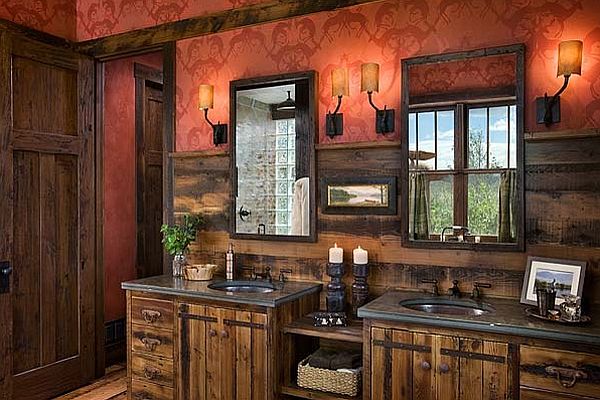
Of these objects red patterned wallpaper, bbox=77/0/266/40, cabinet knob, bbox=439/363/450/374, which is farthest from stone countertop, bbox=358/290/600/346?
red patterned wallpaper, bbox=77/0/266/40

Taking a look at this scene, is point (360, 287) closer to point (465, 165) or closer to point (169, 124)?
point (465, 165)

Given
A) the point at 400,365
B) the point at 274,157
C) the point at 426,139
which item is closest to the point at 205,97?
the point at 274,157

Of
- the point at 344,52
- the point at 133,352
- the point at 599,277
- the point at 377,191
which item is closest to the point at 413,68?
the point at 344,52

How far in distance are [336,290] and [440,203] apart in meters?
0.72

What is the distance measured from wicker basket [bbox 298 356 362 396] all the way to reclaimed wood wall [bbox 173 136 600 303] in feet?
1.72

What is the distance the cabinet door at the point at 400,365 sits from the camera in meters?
2.35

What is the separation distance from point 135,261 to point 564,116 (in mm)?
3543

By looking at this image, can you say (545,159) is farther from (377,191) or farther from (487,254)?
(377,191)

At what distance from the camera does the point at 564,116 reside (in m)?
2.57

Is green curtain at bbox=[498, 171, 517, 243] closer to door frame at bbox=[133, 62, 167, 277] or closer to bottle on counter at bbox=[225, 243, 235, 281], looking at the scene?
bottle on counter at bbox=[225, 243, 235, 281]

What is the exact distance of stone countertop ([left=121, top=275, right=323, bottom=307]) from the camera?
108 inches

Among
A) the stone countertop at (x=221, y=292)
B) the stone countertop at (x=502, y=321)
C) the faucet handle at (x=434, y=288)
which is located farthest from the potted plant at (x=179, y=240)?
the faucet handle at (x=434, y=288)

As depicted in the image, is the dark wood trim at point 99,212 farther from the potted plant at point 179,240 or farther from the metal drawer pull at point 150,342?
the metal drawer pull at point 150,342

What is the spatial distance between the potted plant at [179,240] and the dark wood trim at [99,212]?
0.89 meters
